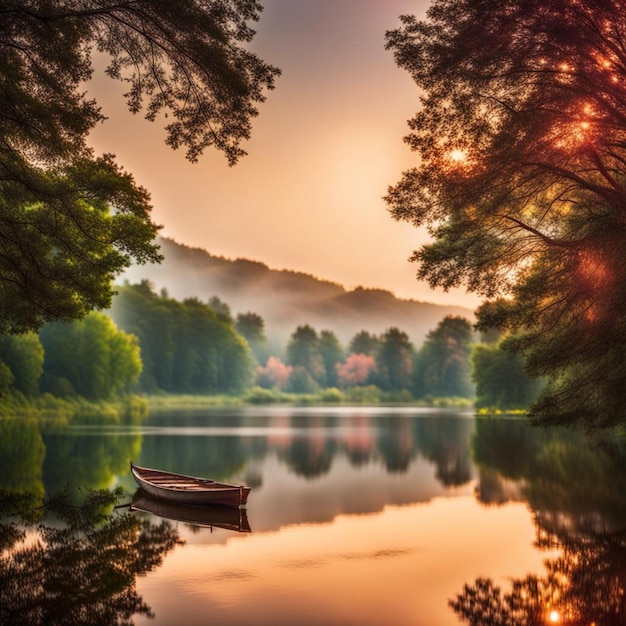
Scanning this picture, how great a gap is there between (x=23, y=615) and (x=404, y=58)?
13.2 meters

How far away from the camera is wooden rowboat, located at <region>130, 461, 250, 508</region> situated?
1883 centimetres

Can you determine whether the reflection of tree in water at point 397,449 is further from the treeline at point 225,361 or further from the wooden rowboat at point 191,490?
the treeline at point 225,361

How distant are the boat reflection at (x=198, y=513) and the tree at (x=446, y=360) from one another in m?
A: 133

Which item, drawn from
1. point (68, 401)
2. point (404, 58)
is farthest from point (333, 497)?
point (68, 401)

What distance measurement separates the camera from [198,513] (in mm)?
18781

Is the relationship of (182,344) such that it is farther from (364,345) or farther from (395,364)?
(364,345)

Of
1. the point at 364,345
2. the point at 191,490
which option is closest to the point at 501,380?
the point at 191,490

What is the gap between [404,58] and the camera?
56.9ft

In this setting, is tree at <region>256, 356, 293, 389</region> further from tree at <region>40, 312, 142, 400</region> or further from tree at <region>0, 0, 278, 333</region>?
tree at <region>0, 0, 278, 333</region>

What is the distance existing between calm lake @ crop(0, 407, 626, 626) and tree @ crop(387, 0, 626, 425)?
426 centimetres

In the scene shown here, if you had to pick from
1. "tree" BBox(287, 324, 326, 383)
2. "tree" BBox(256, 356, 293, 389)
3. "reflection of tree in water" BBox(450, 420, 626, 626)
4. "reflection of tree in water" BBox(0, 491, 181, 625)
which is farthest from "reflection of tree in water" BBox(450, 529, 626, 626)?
"tree" BBox(256, 356, 293, 389)

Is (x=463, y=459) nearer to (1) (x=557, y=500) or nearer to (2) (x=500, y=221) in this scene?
(1) (x=557, y=500)

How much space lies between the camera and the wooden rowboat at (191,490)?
18.8 m

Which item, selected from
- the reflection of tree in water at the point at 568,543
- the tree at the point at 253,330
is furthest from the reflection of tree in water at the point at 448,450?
the tree at the point at 253,330
